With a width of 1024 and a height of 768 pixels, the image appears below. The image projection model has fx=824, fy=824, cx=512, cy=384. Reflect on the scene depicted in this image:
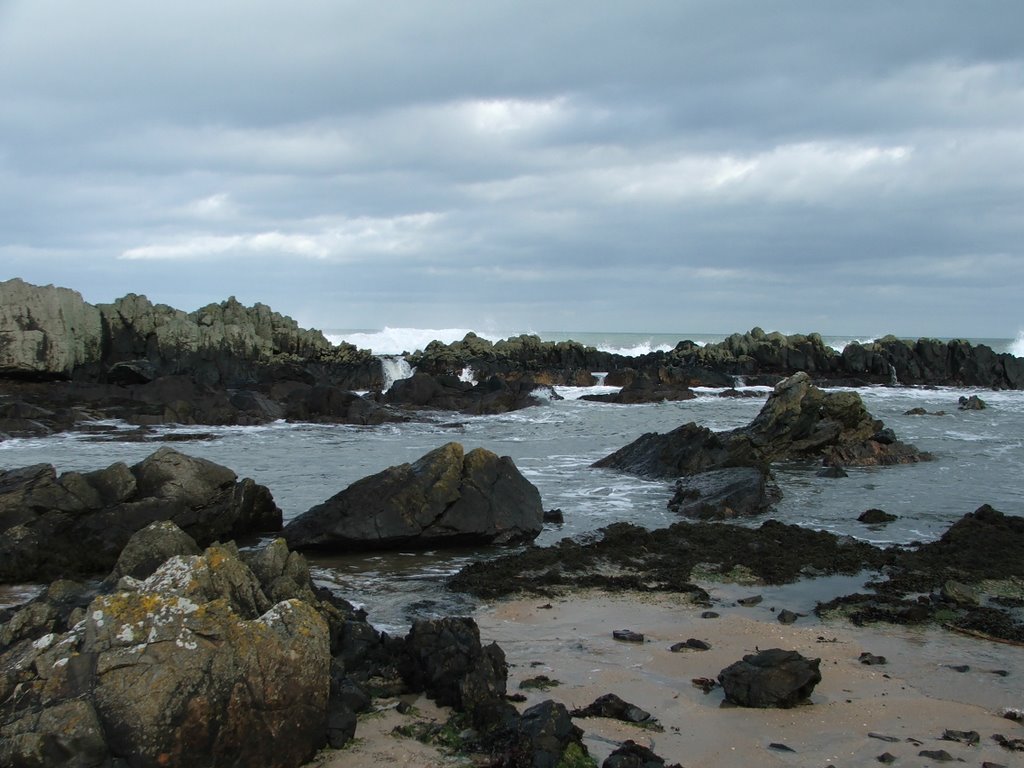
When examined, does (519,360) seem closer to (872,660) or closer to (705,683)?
(872,660)

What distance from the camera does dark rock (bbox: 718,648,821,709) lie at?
5.92 m

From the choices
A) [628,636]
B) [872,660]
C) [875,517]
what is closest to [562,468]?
[875,517]

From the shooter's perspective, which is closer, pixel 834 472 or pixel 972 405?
pixel 834 472

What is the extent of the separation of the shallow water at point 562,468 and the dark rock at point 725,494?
342mm

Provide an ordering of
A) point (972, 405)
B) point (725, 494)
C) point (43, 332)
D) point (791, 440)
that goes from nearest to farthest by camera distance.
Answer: point (725, 494)
point (791, 440)
point (43, 332)
point (972, 405)

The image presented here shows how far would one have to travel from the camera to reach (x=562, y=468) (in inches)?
762

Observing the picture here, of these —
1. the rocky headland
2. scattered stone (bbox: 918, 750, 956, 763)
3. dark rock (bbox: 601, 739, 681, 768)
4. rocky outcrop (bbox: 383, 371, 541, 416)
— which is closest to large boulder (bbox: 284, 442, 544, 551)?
dark rock (bbox: 601, 739, 681, 768)

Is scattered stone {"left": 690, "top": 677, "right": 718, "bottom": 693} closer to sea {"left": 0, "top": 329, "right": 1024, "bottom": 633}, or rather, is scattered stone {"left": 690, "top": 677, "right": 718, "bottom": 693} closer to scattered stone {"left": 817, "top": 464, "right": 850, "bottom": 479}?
sea {"left": 0, "top": 329, "right": 1024, "bottom": 633}

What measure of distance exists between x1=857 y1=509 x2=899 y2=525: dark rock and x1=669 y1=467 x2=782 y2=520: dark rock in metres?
1.55

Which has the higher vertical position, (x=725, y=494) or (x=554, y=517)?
(x=725, y=494)

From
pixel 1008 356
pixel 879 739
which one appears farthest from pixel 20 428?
pixel 1008 356

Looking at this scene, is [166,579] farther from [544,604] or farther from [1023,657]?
[1023,657]

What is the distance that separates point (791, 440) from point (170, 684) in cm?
1813

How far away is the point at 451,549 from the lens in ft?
37.8
